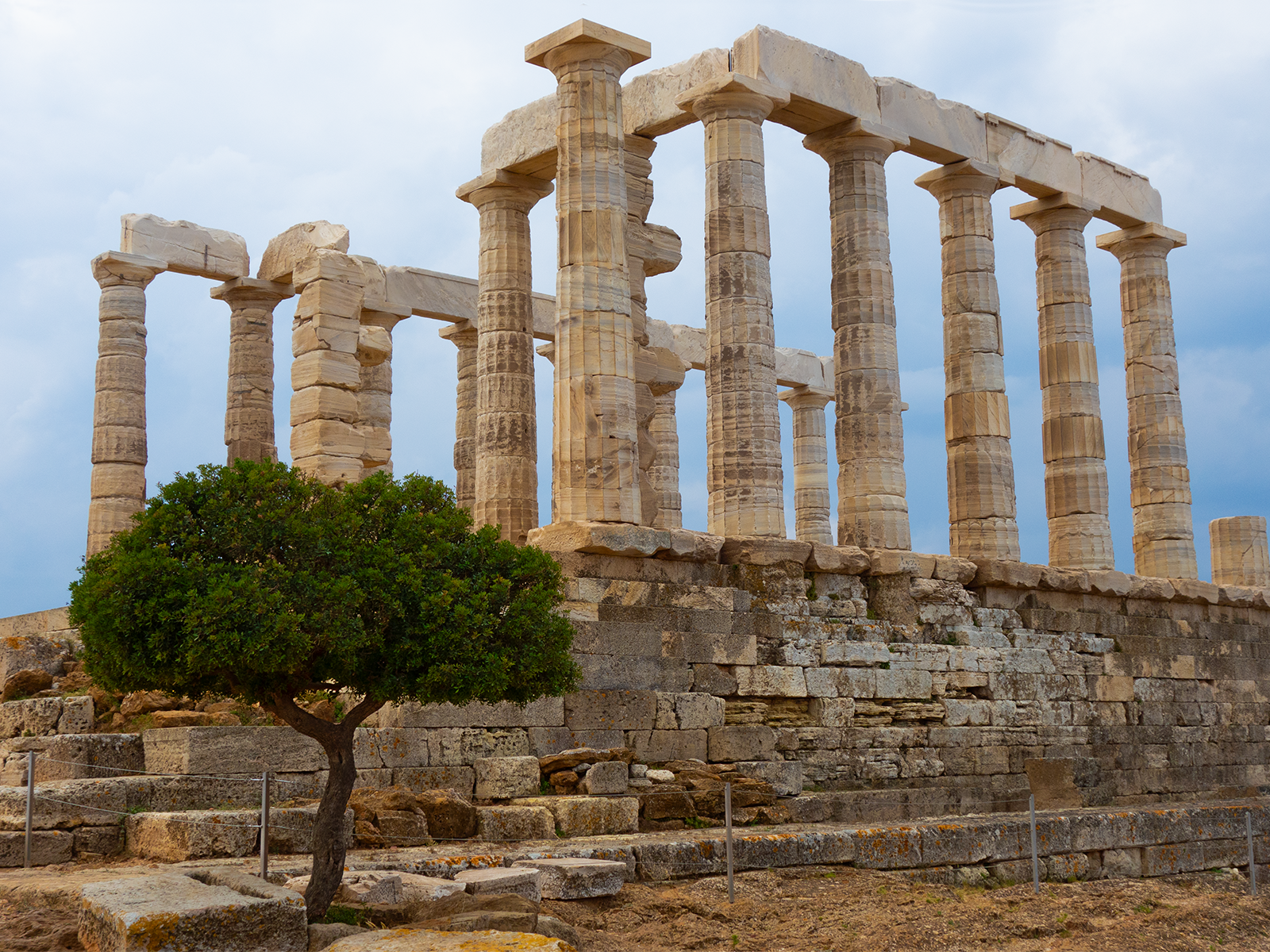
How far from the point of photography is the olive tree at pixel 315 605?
10.0m

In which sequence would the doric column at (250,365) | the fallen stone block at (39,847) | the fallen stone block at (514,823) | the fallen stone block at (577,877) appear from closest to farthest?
the fallen stone block at (577,877)
the fallen stone block at (39,847)
the fallen stone block at (514,823)
the doric column at (250,365)

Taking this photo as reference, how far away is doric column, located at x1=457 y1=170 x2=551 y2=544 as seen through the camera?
24.0m

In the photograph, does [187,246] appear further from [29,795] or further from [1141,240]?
[1141,240]

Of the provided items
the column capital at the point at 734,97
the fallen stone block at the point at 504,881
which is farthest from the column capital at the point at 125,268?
the fallen stone block at the point at 504,881

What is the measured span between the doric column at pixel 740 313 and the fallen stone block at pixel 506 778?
21.4 feet

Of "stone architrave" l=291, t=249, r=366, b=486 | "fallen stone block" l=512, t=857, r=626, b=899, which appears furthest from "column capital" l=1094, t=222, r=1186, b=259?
"fallen stone block" l=512, t=857, r=626, b=899

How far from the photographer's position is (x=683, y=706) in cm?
1823

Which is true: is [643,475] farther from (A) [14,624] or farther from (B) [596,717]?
(A) [14,624]

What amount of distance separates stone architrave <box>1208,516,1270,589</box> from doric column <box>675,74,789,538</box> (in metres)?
17.8

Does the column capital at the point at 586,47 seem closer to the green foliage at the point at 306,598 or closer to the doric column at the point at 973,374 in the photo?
the doric column at the point at 973,374

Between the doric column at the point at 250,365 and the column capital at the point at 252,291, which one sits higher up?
the column capital at the point at 252,291

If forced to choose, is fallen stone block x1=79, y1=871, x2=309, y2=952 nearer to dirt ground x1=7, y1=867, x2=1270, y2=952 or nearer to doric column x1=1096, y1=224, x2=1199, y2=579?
dirt ground x1=7, y1=867, x2=1270, y2=952

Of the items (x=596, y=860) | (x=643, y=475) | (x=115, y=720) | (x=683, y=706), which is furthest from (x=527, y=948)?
(x=643, y=475)

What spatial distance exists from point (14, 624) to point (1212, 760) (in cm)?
2115
